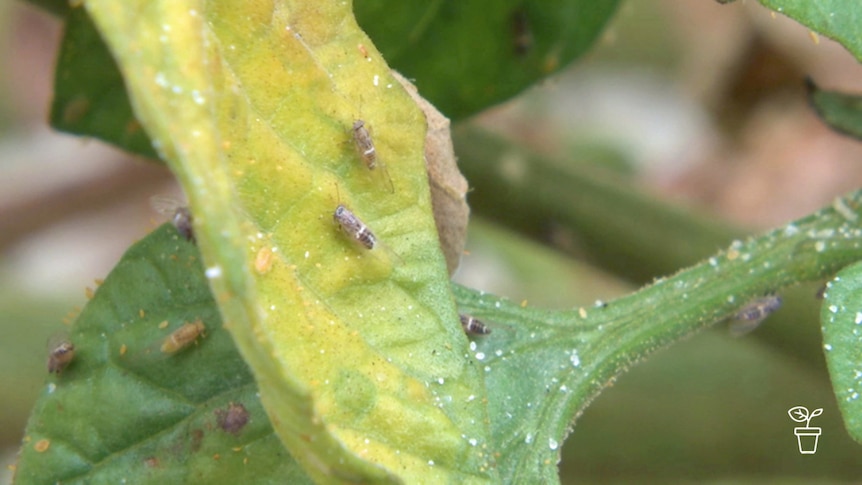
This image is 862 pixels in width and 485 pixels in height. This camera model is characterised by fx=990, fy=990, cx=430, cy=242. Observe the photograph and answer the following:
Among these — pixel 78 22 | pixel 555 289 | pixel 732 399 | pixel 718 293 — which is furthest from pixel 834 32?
pixel 555 289

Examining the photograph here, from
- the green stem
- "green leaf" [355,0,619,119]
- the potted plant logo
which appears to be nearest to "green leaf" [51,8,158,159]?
"green leaf" [355,0,619,119]

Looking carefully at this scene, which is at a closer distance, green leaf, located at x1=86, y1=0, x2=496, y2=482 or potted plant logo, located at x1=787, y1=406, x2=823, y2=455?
green leaf, located at x1=86, y1=0, x2=496, y2=482

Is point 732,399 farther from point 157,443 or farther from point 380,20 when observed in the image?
point 157,443

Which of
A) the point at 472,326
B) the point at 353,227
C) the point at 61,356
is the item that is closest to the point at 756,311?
the point at 472,326

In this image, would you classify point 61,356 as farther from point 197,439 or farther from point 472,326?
point 472,326

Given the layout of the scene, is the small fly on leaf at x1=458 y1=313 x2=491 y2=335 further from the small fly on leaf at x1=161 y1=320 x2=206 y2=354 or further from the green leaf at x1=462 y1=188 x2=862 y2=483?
the small fly on leaf at x1=161 y1=320 x2=206 y2=354
